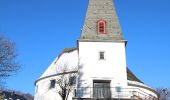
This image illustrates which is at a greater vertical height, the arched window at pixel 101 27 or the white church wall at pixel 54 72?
the arched window at pixel 101 27

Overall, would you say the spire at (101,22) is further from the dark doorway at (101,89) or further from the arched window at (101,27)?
the dark doorway at (101,89)

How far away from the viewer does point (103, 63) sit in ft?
112

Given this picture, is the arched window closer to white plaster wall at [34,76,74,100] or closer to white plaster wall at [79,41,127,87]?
white plaster wall at [79,41,127,87]

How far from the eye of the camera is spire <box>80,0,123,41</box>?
35500 millimetres

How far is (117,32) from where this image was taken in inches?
1411

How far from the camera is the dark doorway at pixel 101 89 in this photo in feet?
108

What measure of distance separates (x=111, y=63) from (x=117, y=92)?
3407 millimetres

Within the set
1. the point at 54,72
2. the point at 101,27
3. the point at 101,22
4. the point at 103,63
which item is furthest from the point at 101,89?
the point at 54,72

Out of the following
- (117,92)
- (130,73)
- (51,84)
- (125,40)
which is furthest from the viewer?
(130,73)

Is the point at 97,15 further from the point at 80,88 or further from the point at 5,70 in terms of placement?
the point at 5,70

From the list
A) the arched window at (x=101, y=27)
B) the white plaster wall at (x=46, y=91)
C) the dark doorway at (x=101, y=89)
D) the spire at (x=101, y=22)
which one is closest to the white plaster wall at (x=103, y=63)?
the dark doorway at (x=101, y=89)

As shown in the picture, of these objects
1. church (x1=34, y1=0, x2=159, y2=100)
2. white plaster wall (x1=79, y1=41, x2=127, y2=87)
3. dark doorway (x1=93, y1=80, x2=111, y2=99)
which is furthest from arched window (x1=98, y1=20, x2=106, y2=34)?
dark doorway (x1=93, y1=80, x2=111, y2=99)

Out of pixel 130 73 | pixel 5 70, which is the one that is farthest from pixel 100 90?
pixel 130 73

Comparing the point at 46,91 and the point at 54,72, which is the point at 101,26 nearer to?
the point at 54,72
